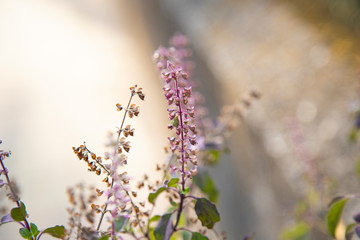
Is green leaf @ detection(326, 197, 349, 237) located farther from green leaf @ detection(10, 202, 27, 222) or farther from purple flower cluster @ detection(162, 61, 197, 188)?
green leaf @ detection(10, 202, 27, 222)

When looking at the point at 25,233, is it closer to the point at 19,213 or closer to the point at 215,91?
the point at 19,213

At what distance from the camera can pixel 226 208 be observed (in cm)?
169

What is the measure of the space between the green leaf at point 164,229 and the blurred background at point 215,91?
0.19 meters

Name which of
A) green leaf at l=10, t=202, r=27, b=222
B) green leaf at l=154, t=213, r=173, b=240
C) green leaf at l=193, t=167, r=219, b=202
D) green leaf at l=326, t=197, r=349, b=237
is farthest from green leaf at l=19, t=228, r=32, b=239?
green leaf at l=326, t=197, r=349, b=237

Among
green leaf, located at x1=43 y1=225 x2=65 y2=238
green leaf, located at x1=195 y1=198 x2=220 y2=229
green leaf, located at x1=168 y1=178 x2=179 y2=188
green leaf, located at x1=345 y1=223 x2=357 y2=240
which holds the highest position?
green leaf, located at x1=43 y1=225 x2=65 y2=238

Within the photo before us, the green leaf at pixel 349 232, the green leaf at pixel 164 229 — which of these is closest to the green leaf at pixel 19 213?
the green leaf at pixel 164 229

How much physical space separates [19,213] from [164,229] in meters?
0.14

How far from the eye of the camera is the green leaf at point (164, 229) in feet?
1.36

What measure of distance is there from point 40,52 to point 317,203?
1.99 metres

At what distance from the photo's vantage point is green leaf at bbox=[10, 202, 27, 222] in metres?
0.39

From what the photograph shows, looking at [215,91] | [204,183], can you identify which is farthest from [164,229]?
[215,91]

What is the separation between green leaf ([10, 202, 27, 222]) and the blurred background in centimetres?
10

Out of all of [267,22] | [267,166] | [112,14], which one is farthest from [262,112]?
[112,14]

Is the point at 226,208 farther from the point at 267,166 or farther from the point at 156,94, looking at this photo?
the point at 156,94
